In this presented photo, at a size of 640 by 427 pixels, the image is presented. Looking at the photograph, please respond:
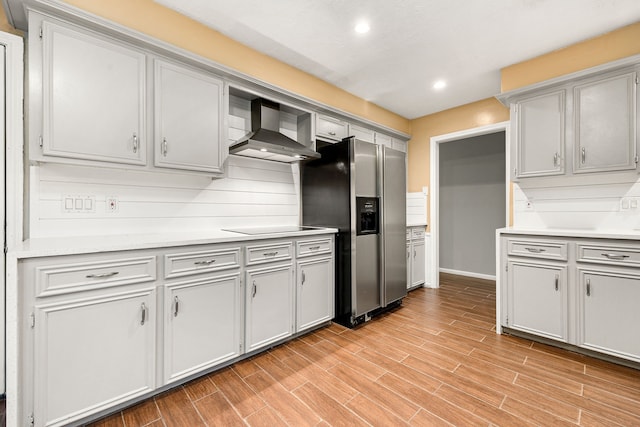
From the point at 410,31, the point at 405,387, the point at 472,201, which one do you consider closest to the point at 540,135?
the point at 410,31

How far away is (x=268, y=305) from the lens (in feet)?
7.93

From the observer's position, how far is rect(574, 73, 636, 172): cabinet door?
2.45 m

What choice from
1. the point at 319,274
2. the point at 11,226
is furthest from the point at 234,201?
the point at 11,226

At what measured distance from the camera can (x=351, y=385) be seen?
6.57 ft

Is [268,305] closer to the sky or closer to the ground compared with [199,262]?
closer to the ground

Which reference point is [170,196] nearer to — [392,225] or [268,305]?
[268,305]

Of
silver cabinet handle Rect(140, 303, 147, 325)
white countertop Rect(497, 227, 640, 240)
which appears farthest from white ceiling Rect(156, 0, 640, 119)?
silver cabinet handle Rect(140, 303, 147, 325)

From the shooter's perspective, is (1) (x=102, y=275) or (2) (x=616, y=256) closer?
(1) (x=102, y=275)

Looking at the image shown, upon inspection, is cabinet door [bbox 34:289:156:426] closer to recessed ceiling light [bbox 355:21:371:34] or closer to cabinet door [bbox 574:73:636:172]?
recessed ceiling light [bbox 355:21:371:34]

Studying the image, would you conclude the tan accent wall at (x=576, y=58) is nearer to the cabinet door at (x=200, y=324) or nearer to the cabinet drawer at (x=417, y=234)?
the cabinet drawer at (x=417, y=234)

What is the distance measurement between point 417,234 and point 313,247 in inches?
85.4

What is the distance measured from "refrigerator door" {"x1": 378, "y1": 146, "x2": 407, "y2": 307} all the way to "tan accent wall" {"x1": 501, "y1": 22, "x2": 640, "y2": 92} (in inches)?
56.9

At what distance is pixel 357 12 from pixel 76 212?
8.56 feet

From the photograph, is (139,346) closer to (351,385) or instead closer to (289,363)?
(289,363)
